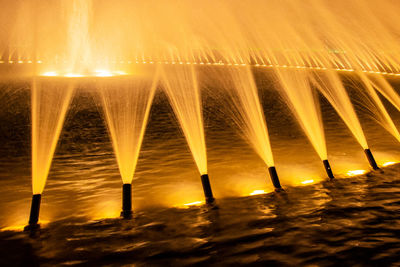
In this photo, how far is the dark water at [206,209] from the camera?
5211mm

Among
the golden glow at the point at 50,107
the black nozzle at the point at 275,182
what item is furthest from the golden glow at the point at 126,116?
the black nozzle at the point at 275,182

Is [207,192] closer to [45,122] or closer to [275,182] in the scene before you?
[275,182]

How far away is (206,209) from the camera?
6.89 m

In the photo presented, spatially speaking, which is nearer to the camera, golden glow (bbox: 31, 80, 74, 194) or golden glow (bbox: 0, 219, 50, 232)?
golden glow (bbox: 0, 219, 50, 232)

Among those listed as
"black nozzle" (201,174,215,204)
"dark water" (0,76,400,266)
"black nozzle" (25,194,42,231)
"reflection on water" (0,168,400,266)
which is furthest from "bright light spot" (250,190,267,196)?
"black nozzle" (25,194,42,231)

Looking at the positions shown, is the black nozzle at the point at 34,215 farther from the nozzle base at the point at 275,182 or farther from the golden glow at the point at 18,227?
the nozzle base at the point at 275,182

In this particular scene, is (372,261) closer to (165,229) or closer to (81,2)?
(165,229)

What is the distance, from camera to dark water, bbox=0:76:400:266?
17.1 ft

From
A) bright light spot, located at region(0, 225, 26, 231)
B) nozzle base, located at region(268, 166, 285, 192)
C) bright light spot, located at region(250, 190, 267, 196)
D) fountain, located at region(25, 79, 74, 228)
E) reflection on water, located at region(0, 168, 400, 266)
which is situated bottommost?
reflection on water, located at region(0, 168, 400, 266)

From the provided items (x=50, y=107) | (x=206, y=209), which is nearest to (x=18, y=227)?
(x=206, y=209)

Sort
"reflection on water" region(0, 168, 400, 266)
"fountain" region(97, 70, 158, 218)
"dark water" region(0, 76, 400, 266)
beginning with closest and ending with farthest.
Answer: "reflection on water" region(0, 168, 400, 266) < "dark water" region(0, 76, 400, 266) < "fountain" region(97, 70, 158, 218)

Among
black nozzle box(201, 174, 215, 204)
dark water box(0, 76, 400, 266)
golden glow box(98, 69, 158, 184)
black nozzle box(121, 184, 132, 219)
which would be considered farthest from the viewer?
golden glow box(98, 69, 158, 184)

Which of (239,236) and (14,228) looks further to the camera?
(14,228)

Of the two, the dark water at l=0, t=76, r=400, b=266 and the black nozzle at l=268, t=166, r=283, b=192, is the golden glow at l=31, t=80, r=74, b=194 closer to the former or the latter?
the dark water at l=0, t=76, r=400, b=266
